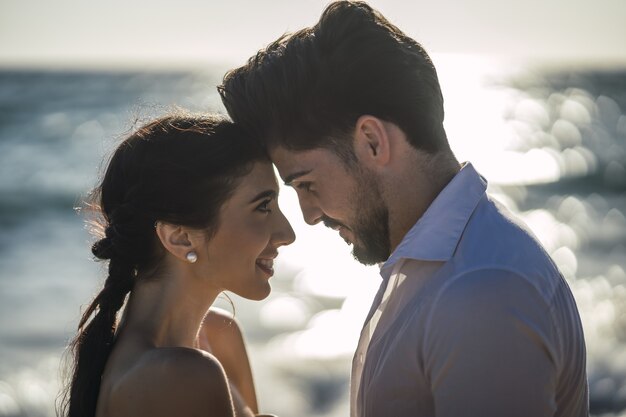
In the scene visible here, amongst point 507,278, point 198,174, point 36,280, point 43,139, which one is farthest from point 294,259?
point 43,139

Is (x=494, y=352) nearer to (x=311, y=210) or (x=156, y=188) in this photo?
(x=311, y=210)

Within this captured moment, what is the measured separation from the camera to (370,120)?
2.90 m

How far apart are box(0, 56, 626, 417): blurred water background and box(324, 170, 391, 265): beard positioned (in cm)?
95

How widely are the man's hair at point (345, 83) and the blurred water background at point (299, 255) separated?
26.5 inches

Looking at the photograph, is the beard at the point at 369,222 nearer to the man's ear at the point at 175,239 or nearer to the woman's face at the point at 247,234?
the woman's face at the point at 247,234

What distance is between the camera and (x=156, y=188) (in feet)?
10.6

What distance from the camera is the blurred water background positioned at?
9109mm

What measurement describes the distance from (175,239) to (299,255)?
1141 centimetres

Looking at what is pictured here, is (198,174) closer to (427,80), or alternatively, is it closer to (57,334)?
(427,80)

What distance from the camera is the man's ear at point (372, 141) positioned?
290 cm

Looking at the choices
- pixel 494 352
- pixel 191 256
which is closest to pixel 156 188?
pixel 191 256

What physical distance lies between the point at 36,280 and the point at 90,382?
35.2ft

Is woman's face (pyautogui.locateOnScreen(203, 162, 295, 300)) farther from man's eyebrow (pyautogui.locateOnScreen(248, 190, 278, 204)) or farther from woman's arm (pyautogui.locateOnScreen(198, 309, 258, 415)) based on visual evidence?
woman's arm (pyautogui.locateOnScreen(198, 309, 258, 415))

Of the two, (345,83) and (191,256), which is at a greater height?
(345,83)
